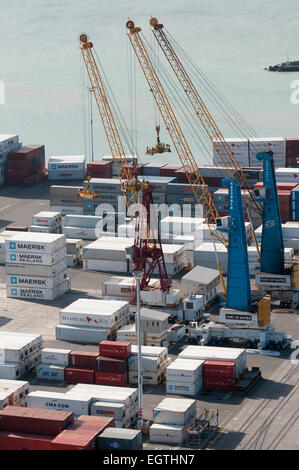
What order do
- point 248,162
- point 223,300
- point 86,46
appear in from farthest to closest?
point 248,162, point 86,46, point 223,300

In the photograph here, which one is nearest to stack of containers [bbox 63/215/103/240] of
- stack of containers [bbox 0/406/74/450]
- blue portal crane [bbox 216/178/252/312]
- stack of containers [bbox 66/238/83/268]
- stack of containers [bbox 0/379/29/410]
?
stack of containers [bbox 66/238/83/268]

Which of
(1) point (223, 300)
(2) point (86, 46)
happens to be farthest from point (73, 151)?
(1) point (223, 300)

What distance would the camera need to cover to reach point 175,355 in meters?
68.7

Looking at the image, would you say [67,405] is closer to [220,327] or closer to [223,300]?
[220,327]

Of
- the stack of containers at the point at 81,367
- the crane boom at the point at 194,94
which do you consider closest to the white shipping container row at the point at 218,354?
the stack of containers at the point at 81,367

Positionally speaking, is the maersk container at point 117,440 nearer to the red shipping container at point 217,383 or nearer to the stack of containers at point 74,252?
the red shipping container at point 217,383

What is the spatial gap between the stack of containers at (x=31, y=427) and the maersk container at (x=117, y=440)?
8.18 feet

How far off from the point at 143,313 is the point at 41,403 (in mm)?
15278

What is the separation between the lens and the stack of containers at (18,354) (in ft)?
213

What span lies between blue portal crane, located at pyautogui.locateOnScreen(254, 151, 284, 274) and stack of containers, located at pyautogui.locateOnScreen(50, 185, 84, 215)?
104 ft

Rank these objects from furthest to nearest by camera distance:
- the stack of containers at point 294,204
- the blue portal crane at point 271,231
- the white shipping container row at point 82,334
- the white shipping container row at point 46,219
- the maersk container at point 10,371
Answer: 1. the stack of containers at point 294,204
2. the white shipping container row at point 46,219
3. the blue portal crane at point 271,231
4. the white shipping container row at point 82,334
5. the maersk container at point 10,371

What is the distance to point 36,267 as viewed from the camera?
8300 cm

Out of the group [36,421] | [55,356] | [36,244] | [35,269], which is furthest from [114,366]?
[36,244]

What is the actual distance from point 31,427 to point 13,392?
678 centimetres
